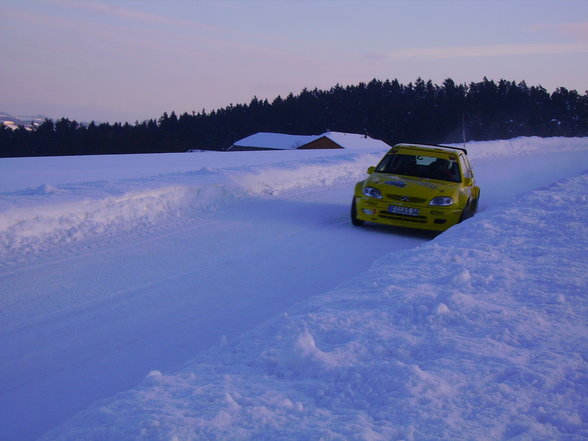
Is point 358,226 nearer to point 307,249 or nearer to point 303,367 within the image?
point 307,249

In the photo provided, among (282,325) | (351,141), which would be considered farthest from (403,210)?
(351,141)

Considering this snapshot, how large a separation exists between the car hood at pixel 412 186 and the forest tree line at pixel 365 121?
230ft

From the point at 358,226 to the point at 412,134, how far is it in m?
85.0

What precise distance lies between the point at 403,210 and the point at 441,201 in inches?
27.0

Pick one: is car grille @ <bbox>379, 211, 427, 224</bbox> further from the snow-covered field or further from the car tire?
the car tire

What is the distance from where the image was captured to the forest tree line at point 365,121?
90.3 metres

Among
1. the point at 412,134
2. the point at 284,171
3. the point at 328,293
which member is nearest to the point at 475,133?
the point at 412,134

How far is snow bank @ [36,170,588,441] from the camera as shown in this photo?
302 centimetres

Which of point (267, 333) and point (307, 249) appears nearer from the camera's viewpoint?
point (267, 333)

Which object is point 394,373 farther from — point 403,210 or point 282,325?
point 403,210

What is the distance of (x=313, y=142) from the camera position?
78250mm

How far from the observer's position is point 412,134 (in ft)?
304

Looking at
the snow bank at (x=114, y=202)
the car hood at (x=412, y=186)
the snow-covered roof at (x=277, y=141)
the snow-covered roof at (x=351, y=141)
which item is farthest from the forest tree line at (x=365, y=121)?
the car hood at (x=412, y=186)

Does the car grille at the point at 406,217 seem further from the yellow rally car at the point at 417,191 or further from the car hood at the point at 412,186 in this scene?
the car hood at the point at 412,186
